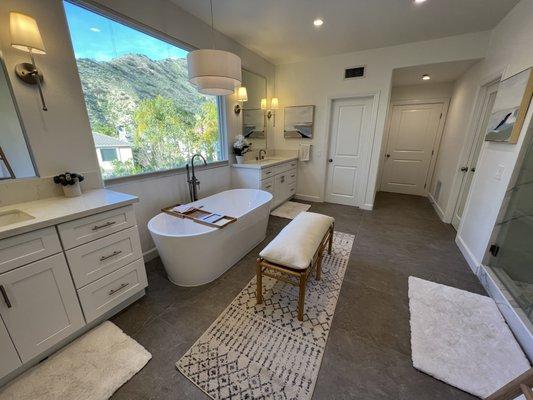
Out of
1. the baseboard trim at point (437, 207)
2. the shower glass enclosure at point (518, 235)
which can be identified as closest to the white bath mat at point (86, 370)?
the shower glass enclosure at point (518, 235)

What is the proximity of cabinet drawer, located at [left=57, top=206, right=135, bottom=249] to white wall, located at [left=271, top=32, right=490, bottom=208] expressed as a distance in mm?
3533

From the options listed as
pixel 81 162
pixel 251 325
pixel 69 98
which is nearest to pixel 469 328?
pixel 251 325

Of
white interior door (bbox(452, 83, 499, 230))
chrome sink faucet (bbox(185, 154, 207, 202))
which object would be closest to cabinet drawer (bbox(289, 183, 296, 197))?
chrome sink faucet (bbox(185, 154, 207, 202))

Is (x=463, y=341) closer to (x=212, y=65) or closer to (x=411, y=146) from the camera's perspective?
(x=212, y=65)

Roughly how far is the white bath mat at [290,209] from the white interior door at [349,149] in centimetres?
80

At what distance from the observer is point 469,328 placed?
1608mm

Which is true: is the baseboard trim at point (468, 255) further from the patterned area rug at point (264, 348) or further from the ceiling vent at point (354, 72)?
Answer: the ceiling vent at point (354, 72)

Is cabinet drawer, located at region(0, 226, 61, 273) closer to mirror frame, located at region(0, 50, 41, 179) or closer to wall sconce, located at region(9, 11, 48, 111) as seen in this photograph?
mirror frame, located at region(0, 50, 41, 179)

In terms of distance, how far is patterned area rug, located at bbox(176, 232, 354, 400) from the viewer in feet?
4.06

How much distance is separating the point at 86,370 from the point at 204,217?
4.50 feet

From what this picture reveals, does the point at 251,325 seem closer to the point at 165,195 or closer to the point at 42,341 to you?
the point at 42,341

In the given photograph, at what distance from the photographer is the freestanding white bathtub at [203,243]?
183 cm

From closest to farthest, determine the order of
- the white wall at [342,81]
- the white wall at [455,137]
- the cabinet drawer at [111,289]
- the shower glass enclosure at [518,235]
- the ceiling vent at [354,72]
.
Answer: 1. the cabinet drawer at [111,289]
2. the shower glass enclosure at [518,235]
3. the white wall at [342,81]
4. the white wall at [455,137]
5. the ceiling vent at [354,72]

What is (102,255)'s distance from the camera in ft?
4.95
